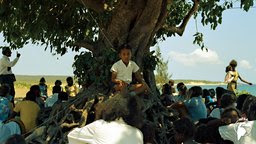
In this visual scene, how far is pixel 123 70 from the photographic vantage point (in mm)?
8797

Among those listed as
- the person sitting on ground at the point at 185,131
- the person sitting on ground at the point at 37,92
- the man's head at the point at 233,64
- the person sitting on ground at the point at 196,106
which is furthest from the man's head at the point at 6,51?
the person sitting on ground at the point at 185,131

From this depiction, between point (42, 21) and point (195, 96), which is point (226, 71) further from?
point (42, 21)

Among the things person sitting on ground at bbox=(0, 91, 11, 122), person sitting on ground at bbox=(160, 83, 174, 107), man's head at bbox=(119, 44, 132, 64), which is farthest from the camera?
person sitting on ground at bbox=(160, 83, 174, 107)

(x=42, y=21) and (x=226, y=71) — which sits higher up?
(x=42, y=21)

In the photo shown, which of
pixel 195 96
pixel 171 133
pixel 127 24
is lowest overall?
pixel 171 133

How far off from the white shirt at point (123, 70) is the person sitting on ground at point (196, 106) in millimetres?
1339

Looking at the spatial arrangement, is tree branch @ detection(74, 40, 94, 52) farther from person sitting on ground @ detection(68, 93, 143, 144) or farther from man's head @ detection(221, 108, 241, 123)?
person sitting on ground @ detection(68, 93, 143, 144)

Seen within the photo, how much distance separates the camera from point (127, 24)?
9.68 m

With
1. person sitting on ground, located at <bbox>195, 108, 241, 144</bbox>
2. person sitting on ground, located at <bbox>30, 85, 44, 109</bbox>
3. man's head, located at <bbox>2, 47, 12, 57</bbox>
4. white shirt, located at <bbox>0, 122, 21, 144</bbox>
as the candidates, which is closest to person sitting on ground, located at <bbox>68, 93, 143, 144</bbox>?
person sitting on ground, located at <bbox>195, 108, 241, 144</bbox>

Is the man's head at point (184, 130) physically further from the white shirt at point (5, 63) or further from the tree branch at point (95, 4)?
the white shirt at point (5, 63)

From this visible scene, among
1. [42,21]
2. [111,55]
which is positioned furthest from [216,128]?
[42,21]

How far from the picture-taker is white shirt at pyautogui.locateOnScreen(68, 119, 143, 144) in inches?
171

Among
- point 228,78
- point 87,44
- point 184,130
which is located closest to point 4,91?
point 87,44

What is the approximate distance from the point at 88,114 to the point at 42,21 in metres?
2.34
